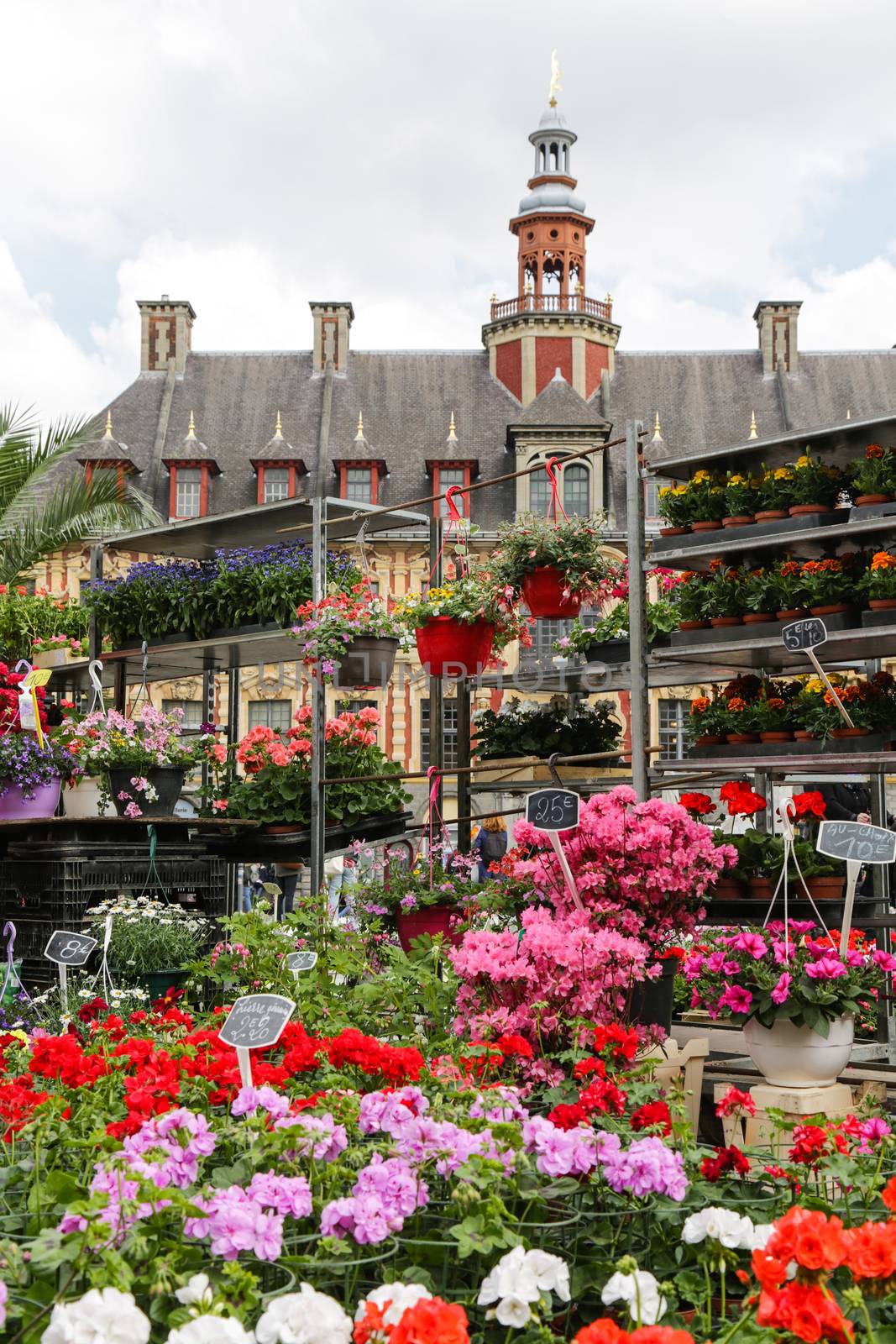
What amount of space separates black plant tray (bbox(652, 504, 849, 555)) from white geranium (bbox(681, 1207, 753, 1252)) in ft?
12.4

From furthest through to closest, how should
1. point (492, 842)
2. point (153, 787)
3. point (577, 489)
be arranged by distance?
1. point (577, 489)
2. point (492, 842)
3. point (153, 787)

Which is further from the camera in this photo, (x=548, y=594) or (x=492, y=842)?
(x=492, y=842)

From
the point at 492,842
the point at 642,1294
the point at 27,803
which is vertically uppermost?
the point at 27,803

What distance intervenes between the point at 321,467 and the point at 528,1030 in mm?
28534

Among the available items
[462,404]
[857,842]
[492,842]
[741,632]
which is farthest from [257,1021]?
[462,404]

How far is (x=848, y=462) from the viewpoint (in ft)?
19.3

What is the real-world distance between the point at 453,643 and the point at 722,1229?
4957 mm

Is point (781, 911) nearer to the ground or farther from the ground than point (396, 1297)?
farther from the ground

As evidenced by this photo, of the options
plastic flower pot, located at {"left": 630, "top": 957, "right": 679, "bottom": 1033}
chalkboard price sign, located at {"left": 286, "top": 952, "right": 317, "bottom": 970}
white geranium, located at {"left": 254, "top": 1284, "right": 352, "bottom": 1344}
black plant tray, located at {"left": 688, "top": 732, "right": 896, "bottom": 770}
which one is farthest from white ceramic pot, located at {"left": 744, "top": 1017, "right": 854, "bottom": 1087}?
white geranium, located at {"left": 254, "top": 1284, "right": 352, "bottom": 1344}

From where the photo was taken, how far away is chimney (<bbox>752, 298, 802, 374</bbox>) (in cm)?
3291

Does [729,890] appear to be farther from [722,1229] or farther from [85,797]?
[85,797]

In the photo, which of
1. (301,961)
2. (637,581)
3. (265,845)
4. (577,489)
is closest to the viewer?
(301,961)

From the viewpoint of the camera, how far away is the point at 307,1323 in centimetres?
184

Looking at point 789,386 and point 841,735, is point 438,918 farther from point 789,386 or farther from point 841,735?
point 789,386
